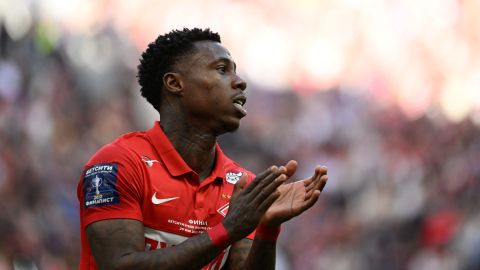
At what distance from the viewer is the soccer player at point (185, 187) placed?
3912mm

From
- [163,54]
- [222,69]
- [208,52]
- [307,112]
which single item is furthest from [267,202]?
[307,112]

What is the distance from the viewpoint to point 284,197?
432 cm

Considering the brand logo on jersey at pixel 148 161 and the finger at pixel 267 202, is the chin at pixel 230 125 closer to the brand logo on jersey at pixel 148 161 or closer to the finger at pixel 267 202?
the brand logo on jersey at pixel 148 161

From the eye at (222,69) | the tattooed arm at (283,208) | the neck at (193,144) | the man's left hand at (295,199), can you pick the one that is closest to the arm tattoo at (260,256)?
the tattooed arm at (283,208)

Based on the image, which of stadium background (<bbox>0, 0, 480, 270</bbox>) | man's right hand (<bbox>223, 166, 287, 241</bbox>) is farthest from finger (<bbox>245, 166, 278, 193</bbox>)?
stadium background (<bbox>0, 0, 480, 270</bbox>)

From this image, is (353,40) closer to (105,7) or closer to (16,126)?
(105,7)

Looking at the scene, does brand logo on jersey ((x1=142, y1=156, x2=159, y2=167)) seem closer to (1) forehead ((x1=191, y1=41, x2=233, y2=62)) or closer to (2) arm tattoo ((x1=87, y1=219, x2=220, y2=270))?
(2) arm tattoo ((x1=87, y1=219, x2=220, y2=270))

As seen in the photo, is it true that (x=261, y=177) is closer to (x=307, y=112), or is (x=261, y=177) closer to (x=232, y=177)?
(x=232, y=177)

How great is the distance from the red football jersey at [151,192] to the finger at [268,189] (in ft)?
1.63

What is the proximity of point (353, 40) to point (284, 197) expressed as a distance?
303 inches

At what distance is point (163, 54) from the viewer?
470 centimetres

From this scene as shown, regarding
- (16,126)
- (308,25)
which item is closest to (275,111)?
(308,25)

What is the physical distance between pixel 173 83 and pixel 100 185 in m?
0.76

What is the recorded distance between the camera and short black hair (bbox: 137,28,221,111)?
466cm
